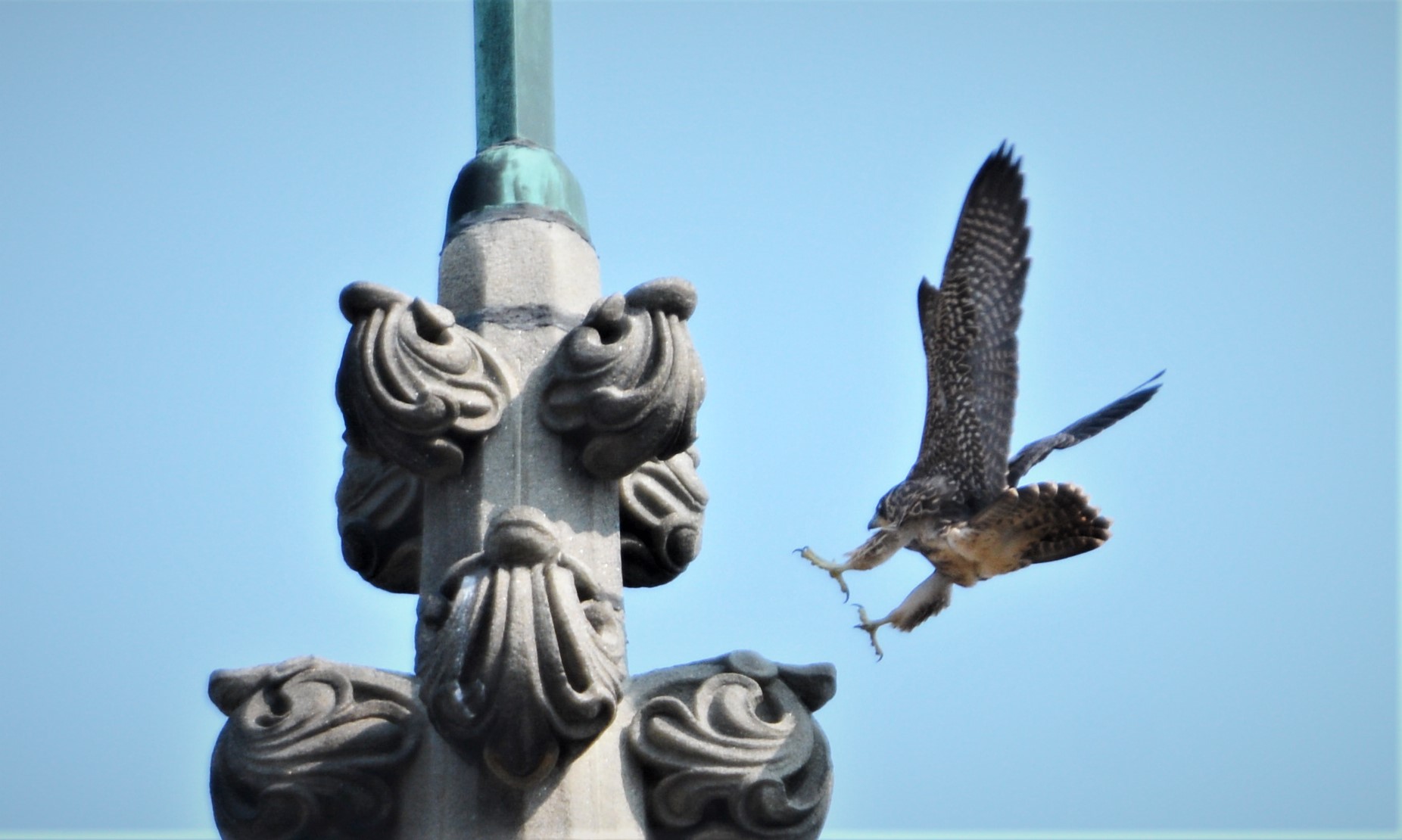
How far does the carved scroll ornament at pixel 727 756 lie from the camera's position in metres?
5.04

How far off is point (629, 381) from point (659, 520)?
58 cm

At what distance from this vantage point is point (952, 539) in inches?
401

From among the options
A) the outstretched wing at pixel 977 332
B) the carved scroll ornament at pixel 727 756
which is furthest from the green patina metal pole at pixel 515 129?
the outstretched wing at pixel 977 332

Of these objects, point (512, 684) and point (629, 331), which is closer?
point (512, 684)

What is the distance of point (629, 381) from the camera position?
5.22 m

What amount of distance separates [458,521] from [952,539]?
5.21 meters

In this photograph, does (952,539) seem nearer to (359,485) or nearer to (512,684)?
(359,485)

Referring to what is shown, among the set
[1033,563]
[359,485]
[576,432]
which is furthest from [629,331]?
[1033,563]

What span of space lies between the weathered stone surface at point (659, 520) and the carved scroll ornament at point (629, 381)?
0.32 meters

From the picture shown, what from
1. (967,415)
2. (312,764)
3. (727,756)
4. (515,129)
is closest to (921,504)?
(967,415)

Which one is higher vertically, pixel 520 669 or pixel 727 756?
pixel 520 669

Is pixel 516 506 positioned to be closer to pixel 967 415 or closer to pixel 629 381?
pixel 629 381

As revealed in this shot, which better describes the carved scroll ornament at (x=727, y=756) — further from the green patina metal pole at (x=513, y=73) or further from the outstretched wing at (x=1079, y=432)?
the outstretched wing at (x=1079, y=432)

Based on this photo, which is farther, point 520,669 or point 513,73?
point 513,73
